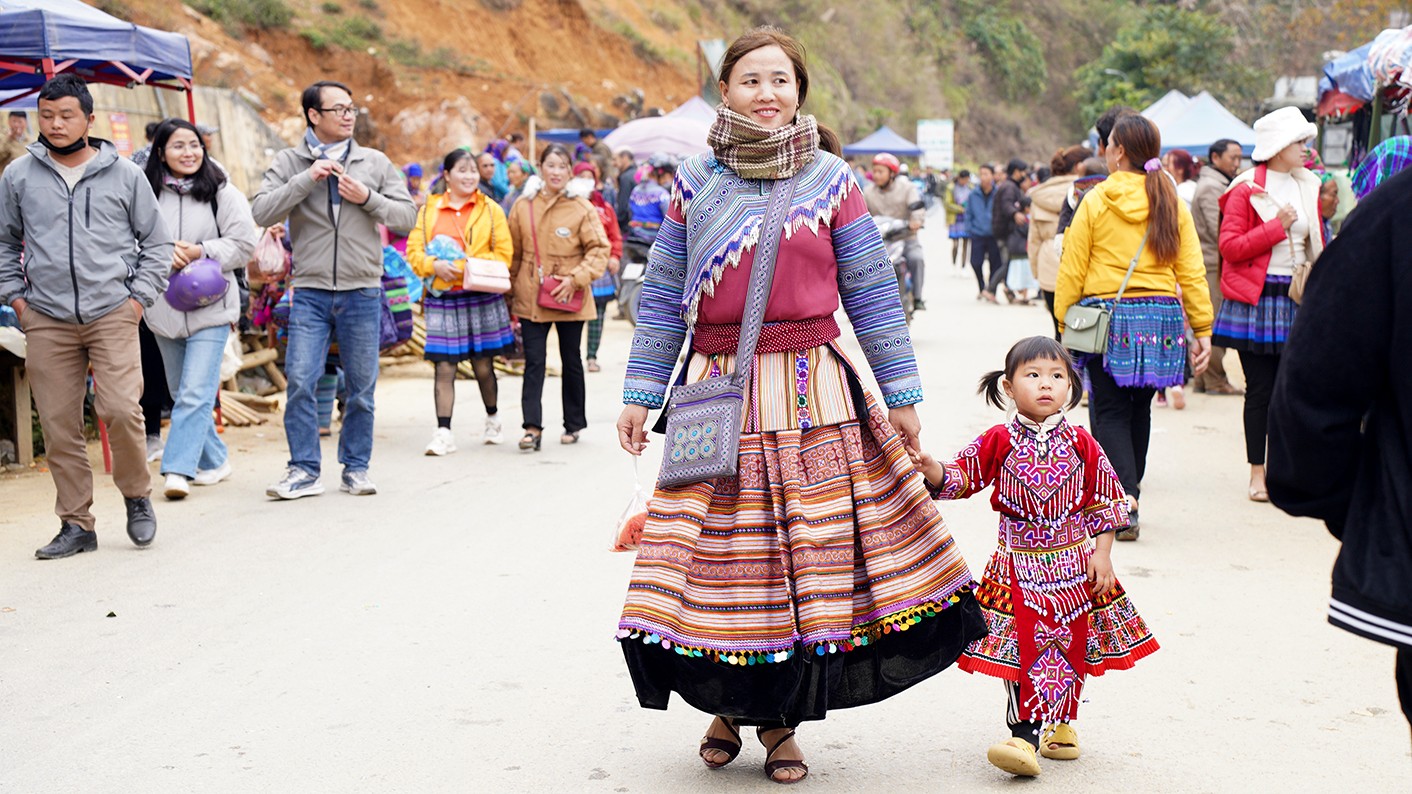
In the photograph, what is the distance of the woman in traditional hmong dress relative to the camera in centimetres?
395

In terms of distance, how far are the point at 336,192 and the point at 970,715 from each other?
16.2 feet

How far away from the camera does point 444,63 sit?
125 feet

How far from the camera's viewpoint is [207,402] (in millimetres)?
8078

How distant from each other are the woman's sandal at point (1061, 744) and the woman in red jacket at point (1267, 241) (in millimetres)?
4038

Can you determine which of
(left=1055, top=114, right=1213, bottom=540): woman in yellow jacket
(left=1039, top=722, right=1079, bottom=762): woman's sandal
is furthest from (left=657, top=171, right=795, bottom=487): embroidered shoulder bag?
(left=1055, top=114, right=1213, bottom=540): woman in yellow jacket

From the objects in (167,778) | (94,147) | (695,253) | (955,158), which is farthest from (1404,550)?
(955,158)

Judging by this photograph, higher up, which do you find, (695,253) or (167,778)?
(695,253)

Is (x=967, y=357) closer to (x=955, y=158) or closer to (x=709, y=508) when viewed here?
(x=709, y=508)

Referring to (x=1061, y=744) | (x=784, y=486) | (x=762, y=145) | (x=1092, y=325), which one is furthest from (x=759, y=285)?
(x=1092, y=325)

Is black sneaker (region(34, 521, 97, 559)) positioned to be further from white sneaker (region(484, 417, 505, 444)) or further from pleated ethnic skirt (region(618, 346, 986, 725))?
pleated ethnic skirt (region(618, 346, 986, 725))

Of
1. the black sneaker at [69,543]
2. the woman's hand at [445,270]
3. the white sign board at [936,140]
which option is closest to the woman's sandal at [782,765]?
the black sneaker at [69,543]

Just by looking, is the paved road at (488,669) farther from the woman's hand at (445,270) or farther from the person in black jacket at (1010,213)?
the person in black jacket at (1010,213)

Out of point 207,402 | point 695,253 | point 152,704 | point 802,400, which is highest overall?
point 695,253

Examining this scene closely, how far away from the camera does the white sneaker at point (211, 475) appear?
873 centimetres
